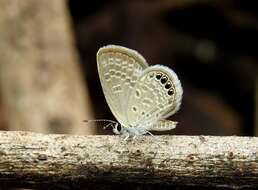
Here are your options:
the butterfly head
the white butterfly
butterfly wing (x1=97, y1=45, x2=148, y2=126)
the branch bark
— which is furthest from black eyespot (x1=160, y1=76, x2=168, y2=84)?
the branch bark

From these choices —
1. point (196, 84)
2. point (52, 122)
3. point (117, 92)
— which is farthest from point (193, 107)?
point (117, 92)

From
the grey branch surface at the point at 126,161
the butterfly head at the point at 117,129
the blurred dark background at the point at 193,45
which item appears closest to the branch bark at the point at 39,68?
the blurred dark background at the point at 193,45

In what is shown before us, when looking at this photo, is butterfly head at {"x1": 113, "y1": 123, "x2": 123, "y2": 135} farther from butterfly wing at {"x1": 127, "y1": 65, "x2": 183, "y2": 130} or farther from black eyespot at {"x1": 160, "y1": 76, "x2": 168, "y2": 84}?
black eyespot at {"x1": 160, "y1": 76, "x2": 168, "y2": 84}

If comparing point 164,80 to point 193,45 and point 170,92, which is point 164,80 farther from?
point 193,45

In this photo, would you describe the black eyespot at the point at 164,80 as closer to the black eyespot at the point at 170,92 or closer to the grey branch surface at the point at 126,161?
the black eyespot at the point at 170,92

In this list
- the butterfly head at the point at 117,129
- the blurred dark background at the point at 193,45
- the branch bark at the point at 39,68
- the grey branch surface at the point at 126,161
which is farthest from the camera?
the blurred dark background at the point at 193,45

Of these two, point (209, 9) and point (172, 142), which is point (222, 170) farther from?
point (209, 9)
